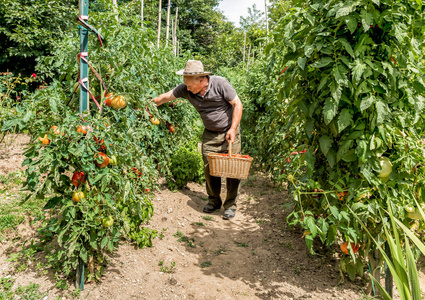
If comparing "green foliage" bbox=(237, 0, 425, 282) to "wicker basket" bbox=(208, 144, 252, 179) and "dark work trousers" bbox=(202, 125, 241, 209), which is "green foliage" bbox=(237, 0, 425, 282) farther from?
"dark work trousers" bbox=(202, 125, 241, 209)

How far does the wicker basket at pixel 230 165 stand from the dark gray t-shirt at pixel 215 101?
54cm

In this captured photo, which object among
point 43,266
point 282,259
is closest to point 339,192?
point 282,259

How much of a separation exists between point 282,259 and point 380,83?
1611 mm

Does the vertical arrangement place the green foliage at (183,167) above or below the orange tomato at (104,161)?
below

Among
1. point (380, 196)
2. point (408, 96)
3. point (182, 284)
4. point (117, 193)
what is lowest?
point (182, 284)

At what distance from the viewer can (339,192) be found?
1.88 m

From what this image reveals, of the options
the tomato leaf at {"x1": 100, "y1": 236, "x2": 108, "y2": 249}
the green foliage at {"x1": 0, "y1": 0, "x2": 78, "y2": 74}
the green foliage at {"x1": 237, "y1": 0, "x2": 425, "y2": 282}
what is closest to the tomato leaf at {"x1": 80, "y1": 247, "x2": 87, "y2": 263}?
the tomato leaf at {"x1": 100, "y1": 236, "x2": 108, "y2": 249}

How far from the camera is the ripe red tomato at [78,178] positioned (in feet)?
5.57

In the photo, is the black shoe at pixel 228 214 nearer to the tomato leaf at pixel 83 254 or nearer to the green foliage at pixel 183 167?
the green foliage at pixel 183 167

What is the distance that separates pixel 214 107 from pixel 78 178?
1.94 metres

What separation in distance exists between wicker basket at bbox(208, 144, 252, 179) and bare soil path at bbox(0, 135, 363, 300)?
0.64 m

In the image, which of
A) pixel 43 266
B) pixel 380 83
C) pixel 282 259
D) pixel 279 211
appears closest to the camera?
pixel 380 83

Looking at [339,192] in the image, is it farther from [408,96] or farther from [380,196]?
[408,96]

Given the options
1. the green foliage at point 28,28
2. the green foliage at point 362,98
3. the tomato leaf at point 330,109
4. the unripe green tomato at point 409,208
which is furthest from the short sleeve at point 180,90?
the green foliage at point 28,28
